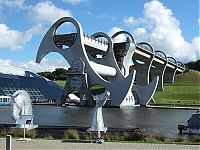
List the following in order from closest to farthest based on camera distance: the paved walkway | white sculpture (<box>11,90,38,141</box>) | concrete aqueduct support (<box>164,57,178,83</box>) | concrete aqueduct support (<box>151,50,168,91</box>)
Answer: the paved walkway → white sculpture (<box>11,90,38,141</box>) → concrete aqueduct support (<box>151,50,168,91</box>) → concrete aqueduct support (<box>164,57,178,83</box>)

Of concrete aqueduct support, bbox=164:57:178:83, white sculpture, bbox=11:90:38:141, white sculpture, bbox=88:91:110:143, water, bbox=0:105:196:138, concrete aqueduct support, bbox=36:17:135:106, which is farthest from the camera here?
concrete aqueduct support, bbox=164:57:178:83

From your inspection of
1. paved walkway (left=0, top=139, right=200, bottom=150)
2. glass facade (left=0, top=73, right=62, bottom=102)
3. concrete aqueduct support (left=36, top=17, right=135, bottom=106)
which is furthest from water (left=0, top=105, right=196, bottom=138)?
glass facade (left=0, top=73, right=62, bottom=102)

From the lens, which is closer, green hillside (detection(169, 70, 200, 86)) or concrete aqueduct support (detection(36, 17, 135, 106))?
concrete aqueduct support (detection(36, 17, 135, 106))

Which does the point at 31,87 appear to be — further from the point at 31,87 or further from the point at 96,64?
the point at 96,64

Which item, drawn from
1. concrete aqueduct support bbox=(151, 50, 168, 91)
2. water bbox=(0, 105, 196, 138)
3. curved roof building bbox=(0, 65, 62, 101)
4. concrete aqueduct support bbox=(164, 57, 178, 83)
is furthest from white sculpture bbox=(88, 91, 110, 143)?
concrete aqueduct support bbox=(164, 57, 178, 83)

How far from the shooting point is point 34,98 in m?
69.8

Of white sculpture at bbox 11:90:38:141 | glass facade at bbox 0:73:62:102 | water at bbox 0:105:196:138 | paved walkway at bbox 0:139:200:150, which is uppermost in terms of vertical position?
glass facade at bbox 0:73:62:102

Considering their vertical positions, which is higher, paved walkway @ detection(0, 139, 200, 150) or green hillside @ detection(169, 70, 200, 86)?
green hillside @ detection(169, 70, 200, 86)

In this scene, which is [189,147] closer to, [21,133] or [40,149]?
[40,149]

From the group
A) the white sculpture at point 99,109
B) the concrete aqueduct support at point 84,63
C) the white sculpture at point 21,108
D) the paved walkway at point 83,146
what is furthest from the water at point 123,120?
the concrete aqueduct support at point 84,63

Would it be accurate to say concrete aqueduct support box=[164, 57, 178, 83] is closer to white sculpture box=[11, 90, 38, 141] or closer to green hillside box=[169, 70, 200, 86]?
green hillside box=[169, 70, 200, 86]

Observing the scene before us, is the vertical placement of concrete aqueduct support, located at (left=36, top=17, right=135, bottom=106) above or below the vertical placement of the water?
above

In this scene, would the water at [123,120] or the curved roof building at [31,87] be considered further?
the curved roof building at [31,87]

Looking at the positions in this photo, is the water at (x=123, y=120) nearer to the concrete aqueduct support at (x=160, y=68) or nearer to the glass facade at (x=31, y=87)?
the glass facade at (x=31, y=87)
